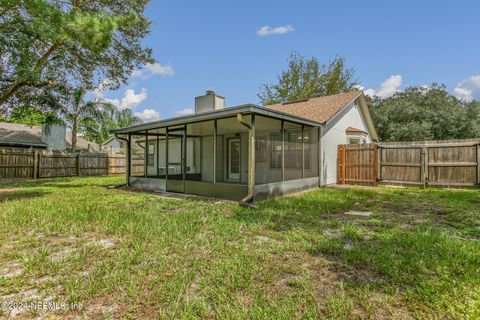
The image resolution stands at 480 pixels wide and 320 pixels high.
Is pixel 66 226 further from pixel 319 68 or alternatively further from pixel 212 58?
pixel 319 68

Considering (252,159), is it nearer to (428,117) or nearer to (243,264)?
(243,264)

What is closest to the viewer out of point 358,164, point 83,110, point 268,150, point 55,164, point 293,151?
point 268,150

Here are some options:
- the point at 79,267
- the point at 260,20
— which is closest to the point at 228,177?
the point at 79,267

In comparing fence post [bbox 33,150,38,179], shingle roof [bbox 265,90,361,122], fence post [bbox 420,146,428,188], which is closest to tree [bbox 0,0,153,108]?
fence post [bbox 33,150,38,179]

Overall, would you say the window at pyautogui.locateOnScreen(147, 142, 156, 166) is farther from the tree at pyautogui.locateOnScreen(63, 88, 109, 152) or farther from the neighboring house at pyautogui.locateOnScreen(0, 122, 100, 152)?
the neighboring house at pyautogui.locateOnScreen(0, 122, 100, 152)

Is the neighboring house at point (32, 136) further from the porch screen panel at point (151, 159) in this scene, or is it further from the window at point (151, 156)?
the porch screen panel at point (151, 159)

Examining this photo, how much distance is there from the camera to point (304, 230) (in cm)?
434

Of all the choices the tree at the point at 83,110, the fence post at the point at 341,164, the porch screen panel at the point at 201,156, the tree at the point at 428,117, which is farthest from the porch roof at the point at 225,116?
the tree at the point at 428,117

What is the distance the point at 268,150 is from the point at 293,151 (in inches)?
58.0

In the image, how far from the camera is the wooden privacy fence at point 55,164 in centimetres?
1302

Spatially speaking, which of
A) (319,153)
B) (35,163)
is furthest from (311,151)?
(35,163)

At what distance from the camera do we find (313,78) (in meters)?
25.1

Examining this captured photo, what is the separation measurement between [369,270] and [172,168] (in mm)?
8237

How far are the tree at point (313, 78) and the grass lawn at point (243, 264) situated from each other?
21.3 m
